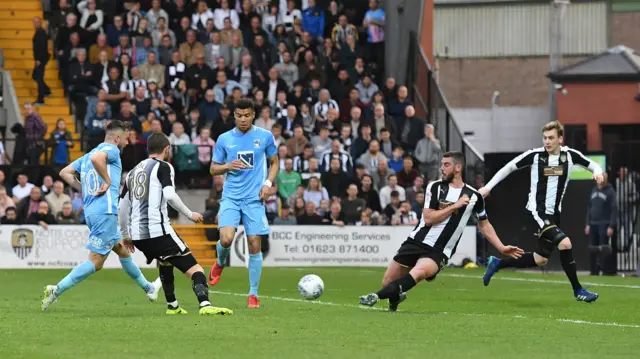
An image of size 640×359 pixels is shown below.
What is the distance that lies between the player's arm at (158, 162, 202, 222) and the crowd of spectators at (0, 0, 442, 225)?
46.8 feet

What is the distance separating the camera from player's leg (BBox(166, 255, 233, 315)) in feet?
44.4

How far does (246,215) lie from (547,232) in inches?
151

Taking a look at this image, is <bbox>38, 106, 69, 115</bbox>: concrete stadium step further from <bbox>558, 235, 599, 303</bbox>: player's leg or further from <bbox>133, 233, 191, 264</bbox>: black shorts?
<bbox>133, 233, 191, 264</bbox>: black shorts

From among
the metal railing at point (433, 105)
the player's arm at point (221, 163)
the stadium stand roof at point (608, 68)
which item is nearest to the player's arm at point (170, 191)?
the player's arm at point (221, 163)

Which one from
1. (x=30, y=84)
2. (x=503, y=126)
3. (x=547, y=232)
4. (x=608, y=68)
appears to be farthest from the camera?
(x=503, y=126)

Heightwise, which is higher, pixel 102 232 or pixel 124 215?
pixel 124 215

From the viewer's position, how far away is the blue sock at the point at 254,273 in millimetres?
15117

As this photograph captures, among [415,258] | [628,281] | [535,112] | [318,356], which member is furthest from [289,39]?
[318,356]

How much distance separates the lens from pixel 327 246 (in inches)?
1118

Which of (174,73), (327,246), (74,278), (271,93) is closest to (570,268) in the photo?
(74,278)

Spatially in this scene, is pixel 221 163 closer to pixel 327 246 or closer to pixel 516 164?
pixel 516 164

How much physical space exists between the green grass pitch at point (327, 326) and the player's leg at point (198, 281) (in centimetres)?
27

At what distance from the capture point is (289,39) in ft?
112

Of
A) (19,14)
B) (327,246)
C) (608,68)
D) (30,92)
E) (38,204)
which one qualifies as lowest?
(327,246)
